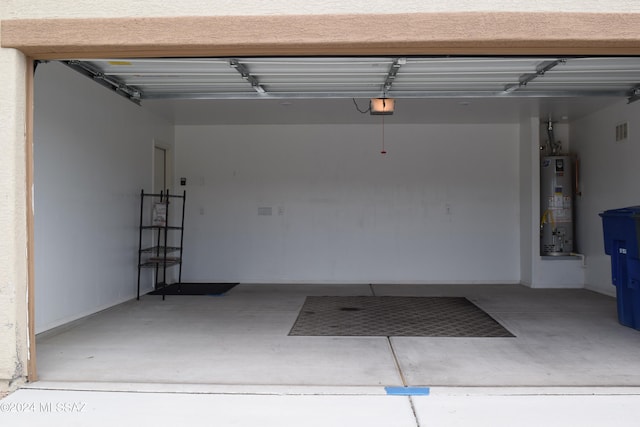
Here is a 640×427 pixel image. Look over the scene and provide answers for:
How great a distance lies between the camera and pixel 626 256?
5.46 m

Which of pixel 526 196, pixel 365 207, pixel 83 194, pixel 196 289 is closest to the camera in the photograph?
pixel 83 194

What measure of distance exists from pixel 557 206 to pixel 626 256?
11.0 ft

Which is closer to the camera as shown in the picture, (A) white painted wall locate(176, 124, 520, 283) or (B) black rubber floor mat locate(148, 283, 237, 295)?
(B) black rubber floor mat locate(148, 283, 237, 295)

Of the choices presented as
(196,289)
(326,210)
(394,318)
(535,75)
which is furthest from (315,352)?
(326,210)

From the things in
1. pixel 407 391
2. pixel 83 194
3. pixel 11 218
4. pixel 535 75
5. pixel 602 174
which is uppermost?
pixel 535 75

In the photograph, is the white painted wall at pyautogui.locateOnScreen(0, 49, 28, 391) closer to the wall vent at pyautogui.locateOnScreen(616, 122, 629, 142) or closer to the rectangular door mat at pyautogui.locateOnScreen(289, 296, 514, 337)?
the rectangular door mat at pyautogui.locateOnScreen(289, 296, 514, 337)

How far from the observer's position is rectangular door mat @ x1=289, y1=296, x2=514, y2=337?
18.0ft

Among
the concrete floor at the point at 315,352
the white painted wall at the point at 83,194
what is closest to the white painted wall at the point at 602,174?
the concrete floor at the point at 315,352

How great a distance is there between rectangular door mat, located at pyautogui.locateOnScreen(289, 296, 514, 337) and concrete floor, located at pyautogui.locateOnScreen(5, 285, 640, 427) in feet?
0.71

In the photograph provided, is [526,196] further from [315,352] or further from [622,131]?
[315,352]

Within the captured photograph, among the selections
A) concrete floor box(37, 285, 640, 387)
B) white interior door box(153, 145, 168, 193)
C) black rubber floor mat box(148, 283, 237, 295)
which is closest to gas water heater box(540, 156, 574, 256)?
concrete floor box(37, 285, 640, 387)

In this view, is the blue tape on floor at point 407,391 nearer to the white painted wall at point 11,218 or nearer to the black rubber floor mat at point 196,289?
the white painted wall at point 11,218

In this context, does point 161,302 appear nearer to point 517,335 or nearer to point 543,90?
point 517,335

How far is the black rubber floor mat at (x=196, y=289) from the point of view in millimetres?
7988
